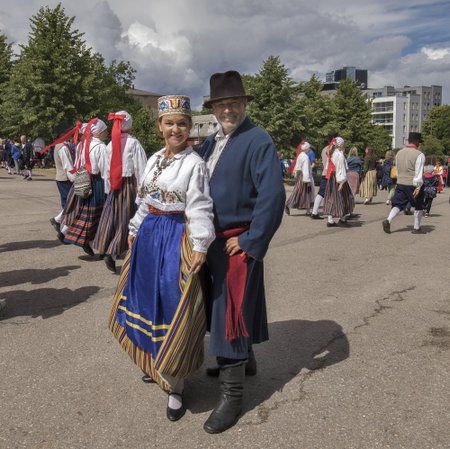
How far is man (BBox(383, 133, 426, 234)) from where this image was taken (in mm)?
8859

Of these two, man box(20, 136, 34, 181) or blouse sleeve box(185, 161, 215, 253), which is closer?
blouse sleeve box(185, 161, 215, 253)

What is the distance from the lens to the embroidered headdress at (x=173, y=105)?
2887 millimetres

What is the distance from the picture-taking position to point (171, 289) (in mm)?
2781

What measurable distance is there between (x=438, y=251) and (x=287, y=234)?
2547 millimetres

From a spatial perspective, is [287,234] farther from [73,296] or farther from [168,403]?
[168,403]

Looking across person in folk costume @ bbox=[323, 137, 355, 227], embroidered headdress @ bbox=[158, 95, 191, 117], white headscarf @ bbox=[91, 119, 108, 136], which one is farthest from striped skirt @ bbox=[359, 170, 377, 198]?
embroidered headdress @ bbox=[158, 95, 191, 117]

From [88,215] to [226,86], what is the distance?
13.2 ft

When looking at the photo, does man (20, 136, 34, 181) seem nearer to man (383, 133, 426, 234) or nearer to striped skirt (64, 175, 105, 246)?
striped skirt (64, 175, 105, 246)

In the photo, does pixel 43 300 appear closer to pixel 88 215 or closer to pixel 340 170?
pixel 88 215

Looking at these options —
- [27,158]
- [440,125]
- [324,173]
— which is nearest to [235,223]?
[324,173]

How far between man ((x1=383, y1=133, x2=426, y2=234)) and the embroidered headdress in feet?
22.3

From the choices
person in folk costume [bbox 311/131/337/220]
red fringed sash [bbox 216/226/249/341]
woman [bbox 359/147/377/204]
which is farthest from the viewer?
woman [bbox 359/147/377/204]

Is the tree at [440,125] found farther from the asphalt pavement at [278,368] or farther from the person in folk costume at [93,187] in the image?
the person in folk costume at [93,187]

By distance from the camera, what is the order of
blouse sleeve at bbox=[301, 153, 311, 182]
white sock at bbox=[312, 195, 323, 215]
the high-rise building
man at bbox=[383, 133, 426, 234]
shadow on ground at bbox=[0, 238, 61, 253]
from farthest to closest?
the high-rise building < blouse sleeve at bbox=[301, 153, 311, 182] < white sock at bbox=[312, 195, 323, 215] < man at bbox=[383, 133, 426, 234] < shadow on ground at bbox=[0, 238, 61, 253]
